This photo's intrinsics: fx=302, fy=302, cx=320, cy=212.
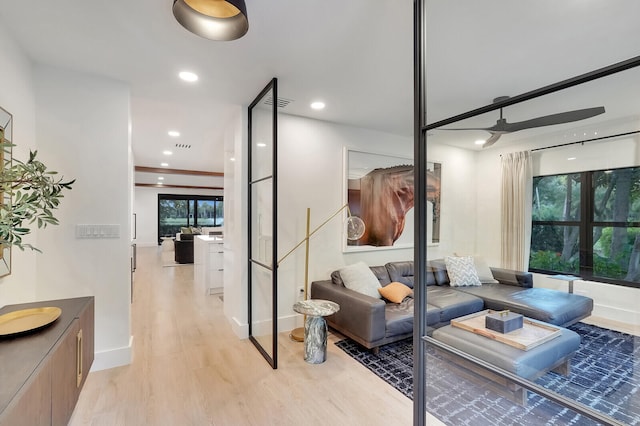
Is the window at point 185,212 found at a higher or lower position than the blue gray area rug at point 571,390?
higher

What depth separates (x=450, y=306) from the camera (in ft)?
5.38

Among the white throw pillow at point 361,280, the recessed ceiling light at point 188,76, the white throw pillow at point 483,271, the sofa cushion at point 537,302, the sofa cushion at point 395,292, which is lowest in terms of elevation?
the sofa cushion at point 395,292

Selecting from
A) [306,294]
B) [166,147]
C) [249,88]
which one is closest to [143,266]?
[166,147]

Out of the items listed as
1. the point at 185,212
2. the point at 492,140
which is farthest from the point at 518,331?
the point at 185,212

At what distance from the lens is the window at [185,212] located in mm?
12875

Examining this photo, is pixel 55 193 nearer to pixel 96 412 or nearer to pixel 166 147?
pixel 96 412

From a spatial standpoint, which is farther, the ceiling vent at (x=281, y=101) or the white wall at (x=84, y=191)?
the ceiling vent at (x=281, y=101)

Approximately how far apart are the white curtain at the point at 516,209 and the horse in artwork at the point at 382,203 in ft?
9.06

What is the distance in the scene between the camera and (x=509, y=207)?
124cm

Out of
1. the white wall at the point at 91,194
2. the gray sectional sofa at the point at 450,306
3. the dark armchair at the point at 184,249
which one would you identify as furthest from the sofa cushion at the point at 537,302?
the dark armchair at the point at 184,249

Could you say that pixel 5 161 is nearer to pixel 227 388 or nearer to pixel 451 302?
pixel 227 388

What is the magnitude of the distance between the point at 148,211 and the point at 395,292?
12.1m

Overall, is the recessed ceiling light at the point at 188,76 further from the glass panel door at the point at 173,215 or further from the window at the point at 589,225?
the glass panel door at the point at 173,215

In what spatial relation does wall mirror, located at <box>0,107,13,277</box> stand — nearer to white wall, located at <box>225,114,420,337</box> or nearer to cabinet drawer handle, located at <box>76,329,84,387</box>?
cabinet drawer handle, located at <box>76,329,84,387</box>
